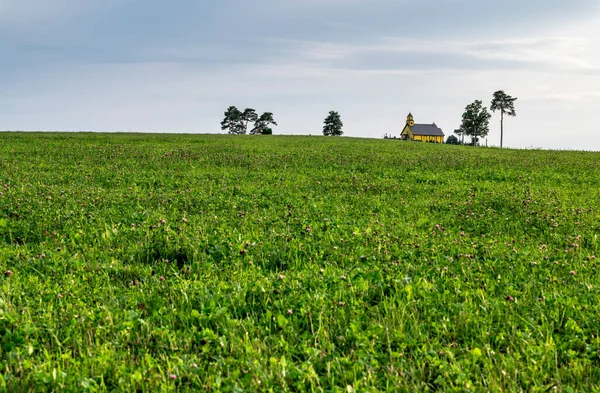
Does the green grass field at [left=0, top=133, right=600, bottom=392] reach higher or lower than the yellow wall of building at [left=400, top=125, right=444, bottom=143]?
lower

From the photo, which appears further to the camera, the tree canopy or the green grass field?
the tree canopy

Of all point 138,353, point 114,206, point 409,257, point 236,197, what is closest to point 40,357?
point 138,353

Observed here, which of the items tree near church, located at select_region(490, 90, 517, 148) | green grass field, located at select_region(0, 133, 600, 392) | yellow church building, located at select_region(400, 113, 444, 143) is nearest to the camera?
green grass field, located at select_region(0, 133, 600, 392)

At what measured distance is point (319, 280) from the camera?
18.5 feet

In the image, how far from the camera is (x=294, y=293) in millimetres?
5254

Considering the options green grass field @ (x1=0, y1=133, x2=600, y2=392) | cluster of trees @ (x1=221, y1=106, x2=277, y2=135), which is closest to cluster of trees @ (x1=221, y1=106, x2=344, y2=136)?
cluster of trees @ (x1=221, y1=106, x2=277, y2=135)

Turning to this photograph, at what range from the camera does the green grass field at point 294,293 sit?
3.83 meters

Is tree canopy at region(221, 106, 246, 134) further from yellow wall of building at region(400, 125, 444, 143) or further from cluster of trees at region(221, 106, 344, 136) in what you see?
yellow wall of building at region(400, 125, 444, 143)

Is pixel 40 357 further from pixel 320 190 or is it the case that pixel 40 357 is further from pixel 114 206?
pixel 320 190

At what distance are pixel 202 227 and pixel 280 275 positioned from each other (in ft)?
10.0

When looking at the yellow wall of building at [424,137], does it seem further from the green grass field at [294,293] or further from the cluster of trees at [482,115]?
the green grass field at [294,293]

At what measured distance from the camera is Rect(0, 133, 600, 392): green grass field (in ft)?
12.6

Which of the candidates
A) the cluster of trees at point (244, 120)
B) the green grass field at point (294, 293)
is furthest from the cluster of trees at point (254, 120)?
the green grass field at point (294, 293)

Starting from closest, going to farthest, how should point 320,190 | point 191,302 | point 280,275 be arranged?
point 191,302, point 280,275, point 320,190
